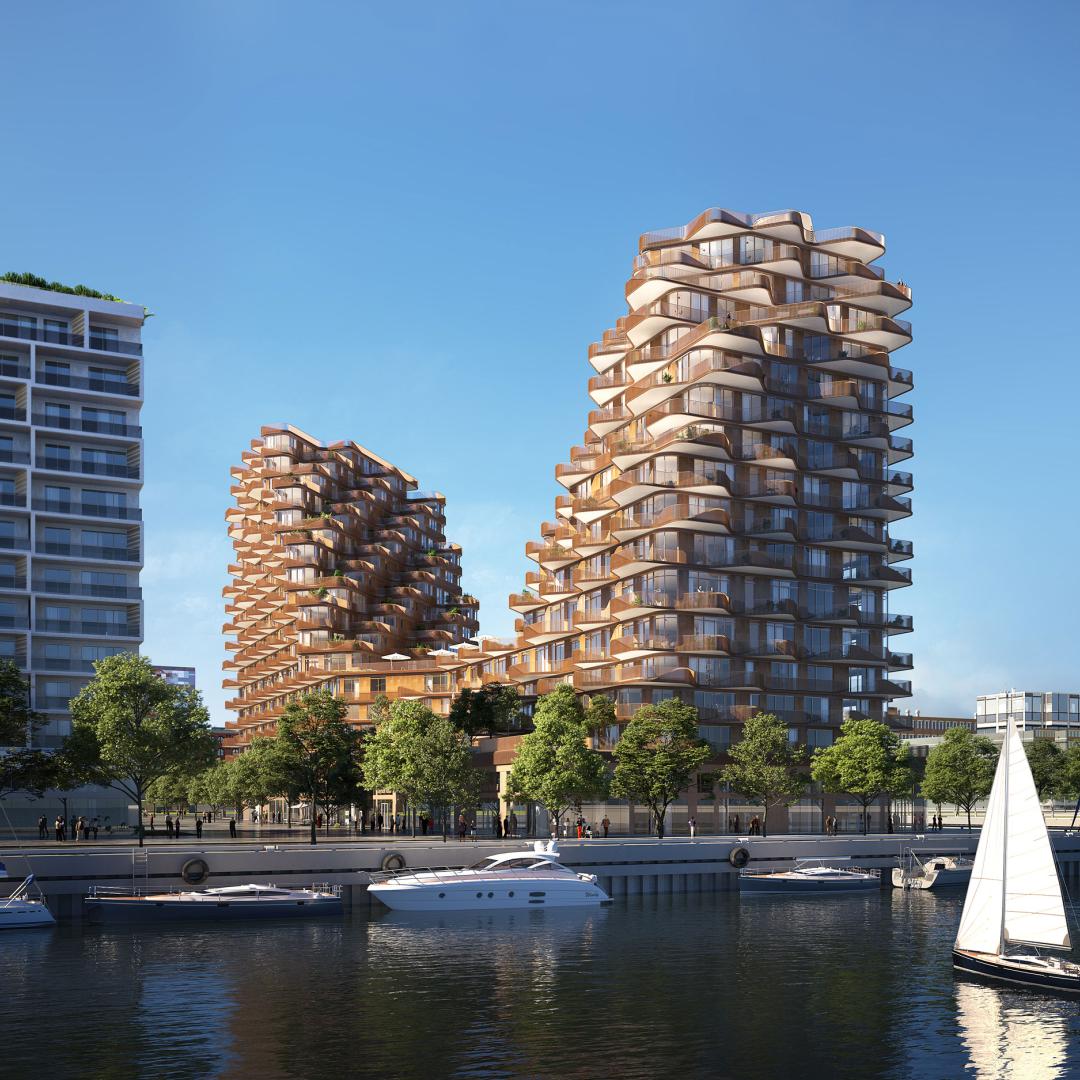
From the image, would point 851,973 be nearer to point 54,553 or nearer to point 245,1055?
point 245,1055

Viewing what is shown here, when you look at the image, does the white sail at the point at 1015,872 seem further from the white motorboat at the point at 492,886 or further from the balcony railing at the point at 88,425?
the balcony railing at the point at 88,425

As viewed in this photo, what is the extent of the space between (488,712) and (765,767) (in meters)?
35.5

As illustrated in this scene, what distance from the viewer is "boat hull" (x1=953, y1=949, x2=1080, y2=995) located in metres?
48.0

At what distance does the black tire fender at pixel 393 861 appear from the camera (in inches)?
3073

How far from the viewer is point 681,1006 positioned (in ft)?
153

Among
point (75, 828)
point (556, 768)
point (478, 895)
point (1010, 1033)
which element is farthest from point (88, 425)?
point (1010, 1033)

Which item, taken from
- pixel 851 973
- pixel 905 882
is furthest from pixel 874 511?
pixel 851 973

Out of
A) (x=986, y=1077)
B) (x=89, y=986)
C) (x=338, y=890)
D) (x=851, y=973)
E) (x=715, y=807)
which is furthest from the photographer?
(x=715, y=807)

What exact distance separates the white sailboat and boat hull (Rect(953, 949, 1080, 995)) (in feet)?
0.12

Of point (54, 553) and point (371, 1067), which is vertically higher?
point (54, 553)

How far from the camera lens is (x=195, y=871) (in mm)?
72938

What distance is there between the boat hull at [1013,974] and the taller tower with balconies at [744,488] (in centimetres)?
7244

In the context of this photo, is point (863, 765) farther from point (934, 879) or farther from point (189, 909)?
point (189, 909)

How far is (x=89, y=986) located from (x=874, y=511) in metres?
104
